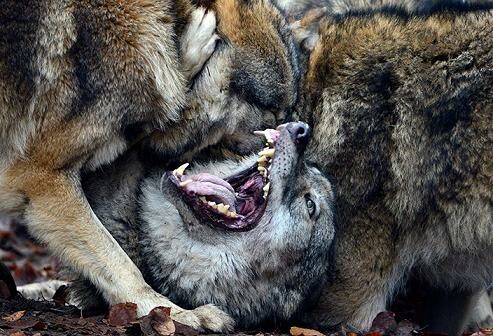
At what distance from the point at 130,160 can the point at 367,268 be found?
4.91 ft

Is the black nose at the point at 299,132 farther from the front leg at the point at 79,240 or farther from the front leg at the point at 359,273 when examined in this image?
the front leg at the point at 79,240

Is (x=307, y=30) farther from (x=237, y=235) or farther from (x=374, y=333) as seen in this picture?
(x=374, y=333)

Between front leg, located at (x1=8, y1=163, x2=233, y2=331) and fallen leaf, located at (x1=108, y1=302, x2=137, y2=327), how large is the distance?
0.24 feet

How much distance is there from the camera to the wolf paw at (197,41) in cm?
548

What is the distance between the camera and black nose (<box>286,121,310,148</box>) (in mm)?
5375

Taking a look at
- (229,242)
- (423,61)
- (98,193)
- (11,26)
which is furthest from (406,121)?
(11,26)

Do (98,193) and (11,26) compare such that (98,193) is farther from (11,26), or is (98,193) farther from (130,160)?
(11,26)

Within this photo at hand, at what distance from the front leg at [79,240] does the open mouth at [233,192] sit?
1.72ft

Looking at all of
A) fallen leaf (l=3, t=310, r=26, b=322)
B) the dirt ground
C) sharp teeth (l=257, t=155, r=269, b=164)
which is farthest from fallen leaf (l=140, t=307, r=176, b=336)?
sharp teeth (l=257, t=155, r=269, b=164)

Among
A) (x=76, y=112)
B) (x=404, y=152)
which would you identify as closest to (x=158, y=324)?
(x=76, y=112)

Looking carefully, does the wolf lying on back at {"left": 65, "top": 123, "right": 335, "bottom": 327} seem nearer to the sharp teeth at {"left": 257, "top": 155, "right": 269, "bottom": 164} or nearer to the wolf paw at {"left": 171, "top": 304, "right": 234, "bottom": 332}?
the sharp teeth at {"left": 257, "top": 155, "right": 269, "bottom": 164}

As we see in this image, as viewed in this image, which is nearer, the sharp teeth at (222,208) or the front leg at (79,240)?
the front leg at (79,240)

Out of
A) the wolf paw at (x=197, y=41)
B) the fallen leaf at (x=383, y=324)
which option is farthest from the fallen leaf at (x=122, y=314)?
the fallen leaf at (x=383, y=324)

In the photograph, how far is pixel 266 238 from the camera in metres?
5.36
